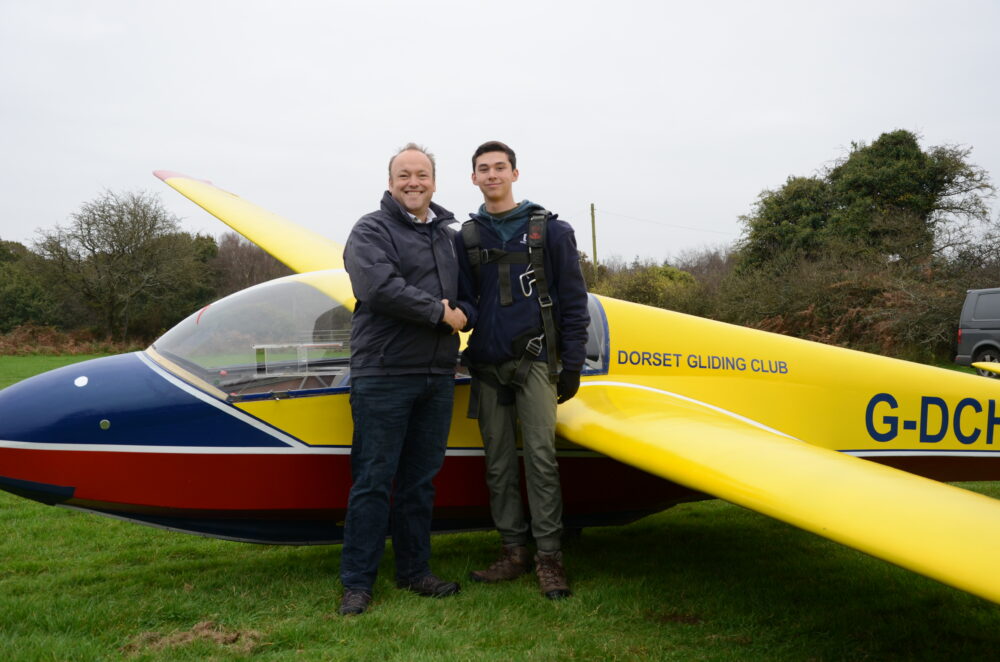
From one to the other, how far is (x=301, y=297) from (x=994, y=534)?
3.26 meters

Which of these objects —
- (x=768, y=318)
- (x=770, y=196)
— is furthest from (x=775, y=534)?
(x=770, y=196)

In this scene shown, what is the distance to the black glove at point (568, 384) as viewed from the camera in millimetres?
3477

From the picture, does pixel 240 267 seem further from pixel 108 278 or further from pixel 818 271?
pixel 818 271

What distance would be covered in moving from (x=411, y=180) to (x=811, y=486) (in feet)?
7.29

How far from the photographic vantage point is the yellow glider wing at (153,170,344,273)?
567 centimetres

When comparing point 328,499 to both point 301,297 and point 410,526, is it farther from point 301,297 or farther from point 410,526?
point 301,297

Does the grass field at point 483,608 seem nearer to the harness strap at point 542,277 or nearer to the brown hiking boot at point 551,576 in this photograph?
the brown hiking boot at point 551,576

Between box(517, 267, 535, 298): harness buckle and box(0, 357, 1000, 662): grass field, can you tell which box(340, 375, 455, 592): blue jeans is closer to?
box(0, 357, 1000, 662): grass field

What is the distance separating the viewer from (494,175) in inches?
141

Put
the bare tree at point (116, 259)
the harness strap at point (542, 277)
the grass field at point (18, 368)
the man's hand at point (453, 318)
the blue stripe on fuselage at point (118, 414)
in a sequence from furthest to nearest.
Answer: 1. the bare tree at point (116, 259)
2. the grass field at point (18, 368)
3. the harness strap at point (542, 277)
4. the blue stripe on fuselage at point (118, 414)
5. the man's hand at point (453, 318)

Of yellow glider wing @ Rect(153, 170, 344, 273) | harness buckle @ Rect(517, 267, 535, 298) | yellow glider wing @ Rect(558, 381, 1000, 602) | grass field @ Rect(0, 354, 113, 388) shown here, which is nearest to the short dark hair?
harness buckle @ Rect(517, 267, 535, 298)

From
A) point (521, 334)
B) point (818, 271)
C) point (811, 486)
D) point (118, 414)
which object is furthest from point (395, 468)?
point (818, 271)

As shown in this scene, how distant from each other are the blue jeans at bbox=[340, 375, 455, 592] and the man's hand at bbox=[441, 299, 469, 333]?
0.29 metres

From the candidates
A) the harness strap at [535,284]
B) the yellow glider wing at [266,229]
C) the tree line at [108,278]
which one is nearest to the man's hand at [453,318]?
the harness strap at [535,284]
